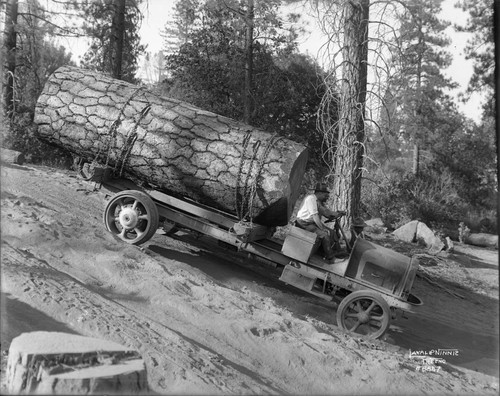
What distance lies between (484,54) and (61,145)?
55.2 ft

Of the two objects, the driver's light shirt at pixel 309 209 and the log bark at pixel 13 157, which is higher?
the driver's light shirt at pixel 309 209

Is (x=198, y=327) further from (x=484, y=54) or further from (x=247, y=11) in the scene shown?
(x=484, y=54)

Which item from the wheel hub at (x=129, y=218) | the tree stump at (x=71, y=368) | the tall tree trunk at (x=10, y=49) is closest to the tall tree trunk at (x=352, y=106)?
the wheel hub at (x=129, y=218)

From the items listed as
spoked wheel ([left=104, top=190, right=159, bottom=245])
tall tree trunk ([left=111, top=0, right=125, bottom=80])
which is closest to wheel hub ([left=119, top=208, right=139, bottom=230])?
spoked wheel ([left=104, top=190, right=159, bottom=245])

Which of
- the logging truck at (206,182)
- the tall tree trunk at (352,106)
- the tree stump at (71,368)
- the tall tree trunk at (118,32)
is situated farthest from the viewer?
the tall tree trunk at (118,32)

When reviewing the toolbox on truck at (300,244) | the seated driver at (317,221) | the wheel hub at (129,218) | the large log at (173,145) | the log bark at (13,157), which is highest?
the large log at (173,145)

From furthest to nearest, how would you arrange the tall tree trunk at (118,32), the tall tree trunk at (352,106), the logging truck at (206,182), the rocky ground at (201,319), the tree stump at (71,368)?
the tall tree trunk at (118,32), the tall tree trunk at (352,106), the logging truck at (206,182), the rocky ground at (201,319), the tree stump at (71,368)

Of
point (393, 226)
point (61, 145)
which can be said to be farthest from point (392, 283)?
point (393, 226)

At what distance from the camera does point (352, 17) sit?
33.0 ft

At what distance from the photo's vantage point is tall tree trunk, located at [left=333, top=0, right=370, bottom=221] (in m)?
10.0

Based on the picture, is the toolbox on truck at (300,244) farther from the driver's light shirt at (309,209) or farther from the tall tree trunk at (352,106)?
the tall tree trunk at (352,106)

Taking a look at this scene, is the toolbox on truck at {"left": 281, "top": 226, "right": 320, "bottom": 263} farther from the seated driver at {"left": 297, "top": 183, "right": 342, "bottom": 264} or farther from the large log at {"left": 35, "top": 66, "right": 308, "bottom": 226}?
the large log at {"left": 35, "top": 66, "right": 308, "bottom": 226}

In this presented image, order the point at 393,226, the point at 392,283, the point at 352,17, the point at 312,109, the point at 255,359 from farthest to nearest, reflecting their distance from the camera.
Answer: the point at 312,109 < the point at 393,226 < the point at 352,17 < the point at 392,283 < the point at 255,359

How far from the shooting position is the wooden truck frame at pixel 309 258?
7316 millimetres
